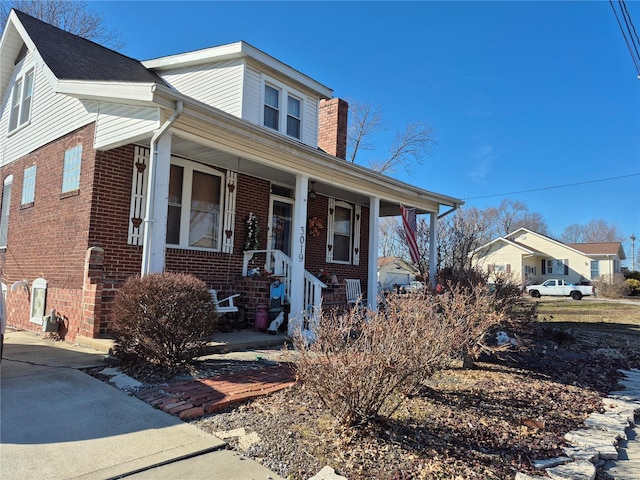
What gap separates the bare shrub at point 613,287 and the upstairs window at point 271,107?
29129 millimetres

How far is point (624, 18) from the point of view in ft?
27.6

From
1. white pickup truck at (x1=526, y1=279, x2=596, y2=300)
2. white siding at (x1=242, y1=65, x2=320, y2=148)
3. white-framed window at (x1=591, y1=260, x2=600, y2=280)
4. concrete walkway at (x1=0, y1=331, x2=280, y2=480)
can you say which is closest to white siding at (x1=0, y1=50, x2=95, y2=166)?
white siding at (x1=242, y1=65, x2=320, y2=148)

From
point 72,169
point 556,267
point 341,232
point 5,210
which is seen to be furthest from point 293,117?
point 556,267

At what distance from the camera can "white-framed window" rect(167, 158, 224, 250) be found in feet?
25.4

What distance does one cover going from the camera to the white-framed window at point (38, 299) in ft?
25.0

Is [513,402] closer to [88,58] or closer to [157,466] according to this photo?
[157,466]

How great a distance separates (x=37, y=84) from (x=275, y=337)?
25.7 ft

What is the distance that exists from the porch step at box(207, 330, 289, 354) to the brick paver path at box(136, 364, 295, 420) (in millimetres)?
1168

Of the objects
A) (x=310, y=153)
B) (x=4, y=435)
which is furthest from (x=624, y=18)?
(x=4, y=435)

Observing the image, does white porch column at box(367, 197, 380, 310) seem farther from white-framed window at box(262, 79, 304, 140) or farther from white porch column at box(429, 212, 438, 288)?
white-framed window at box(262, 79, 304, 140)

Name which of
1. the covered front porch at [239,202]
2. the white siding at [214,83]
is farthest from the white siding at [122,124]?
the white siding at [214,83]

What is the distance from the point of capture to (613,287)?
96.1 ft

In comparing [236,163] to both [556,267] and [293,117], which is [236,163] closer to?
[293,117]

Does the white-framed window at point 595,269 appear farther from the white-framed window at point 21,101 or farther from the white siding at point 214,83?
the white-framed window at point 21,101
